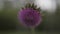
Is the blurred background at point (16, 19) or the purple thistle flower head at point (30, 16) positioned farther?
the blurred background at point (16, 19)

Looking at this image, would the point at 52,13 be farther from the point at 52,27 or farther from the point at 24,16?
the point at 24,16

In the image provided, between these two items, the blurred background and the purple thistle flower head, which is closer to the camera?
the purple thistle flower head

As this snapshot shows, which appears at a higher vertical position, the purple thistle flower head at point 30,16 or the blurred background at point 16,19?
the blurred background at point 16,19

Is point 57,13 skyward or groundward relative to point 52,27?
skyward

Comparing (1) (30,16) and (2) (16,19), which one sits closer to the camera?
(1) (30,16)

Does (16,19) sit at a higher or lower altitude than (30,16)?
higher

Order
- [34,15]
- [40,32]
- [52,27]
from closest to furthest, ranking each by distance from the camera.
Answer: [34,15] → [40,32] → [52,27]

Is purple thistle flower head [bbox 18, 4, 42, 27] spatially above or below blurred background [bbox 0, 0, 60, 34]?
below

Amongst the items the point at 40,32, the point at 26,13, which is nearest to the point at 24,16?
the point at 26,13
